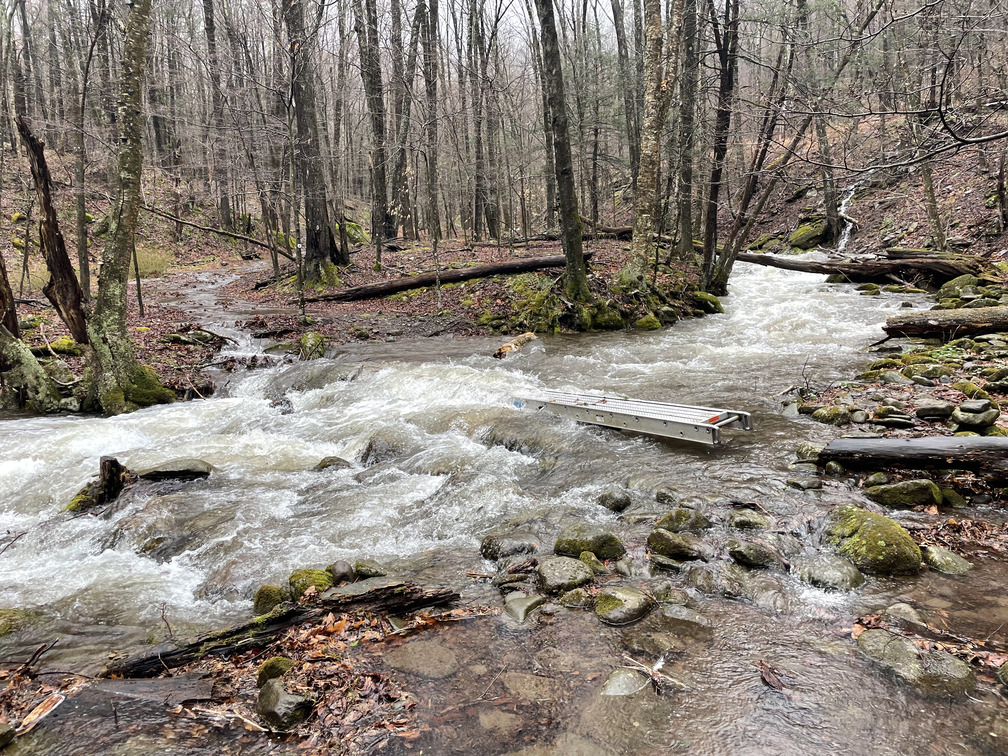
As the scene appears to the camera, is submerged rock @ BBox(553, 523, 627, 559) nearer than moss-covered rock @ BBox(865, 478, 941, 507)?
Yes

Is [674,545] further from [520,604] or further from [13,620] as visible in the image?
[13,620]

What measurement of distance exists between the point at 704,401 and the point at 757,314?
22.4 feet

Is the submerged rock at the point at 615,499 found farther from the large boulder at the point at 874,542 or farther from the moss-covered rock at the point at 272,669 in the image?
the moss-covered rock at the point at 272,669

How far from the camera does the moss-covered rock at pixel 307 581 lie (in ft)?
12.3

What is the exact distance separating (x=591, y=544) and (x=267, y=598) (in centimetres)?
231

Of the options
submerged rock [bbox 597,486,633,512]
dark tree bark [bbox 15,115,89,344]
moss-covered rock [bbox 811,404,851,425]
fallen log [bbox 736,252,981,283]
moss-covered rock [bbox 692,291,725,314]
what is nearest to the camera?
submerged rock [bbox 597,486,633,512]

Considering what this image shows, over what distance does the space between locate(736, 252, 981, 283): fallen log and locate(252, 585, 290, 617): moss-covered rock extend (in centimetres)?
1562

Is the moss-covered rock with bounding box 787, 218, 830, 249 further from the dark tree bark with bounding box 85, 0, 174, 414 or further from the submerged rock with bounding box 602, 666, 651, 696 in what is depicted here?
the submerged rock with bounding box 602, 666, 651, 696

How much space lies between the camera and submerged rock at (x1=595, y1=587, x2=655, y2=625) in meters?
3.39

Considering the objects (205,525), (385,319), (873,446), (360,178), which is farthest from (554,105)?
(360,178)

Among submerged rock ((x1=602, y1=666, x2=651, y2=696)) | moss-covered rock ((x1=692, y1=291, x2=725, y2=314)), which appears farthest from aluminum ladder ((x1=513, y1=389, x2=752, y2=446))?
moss-covered rock ((x1=692, y1=291, x2=725, y2=314))

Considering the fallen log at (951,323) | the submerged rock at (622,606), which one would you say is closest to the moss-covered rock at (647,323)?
the fallen log at (951,323)

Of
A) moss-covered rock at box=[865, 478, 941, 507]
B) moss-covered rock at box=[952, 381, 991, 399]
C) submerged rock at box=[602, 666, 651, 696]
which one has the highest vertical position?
moss-covered rock at box=[952, 381, 991, 399]

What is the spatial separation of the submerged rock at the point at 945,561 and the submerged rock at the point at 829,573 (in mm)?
489
